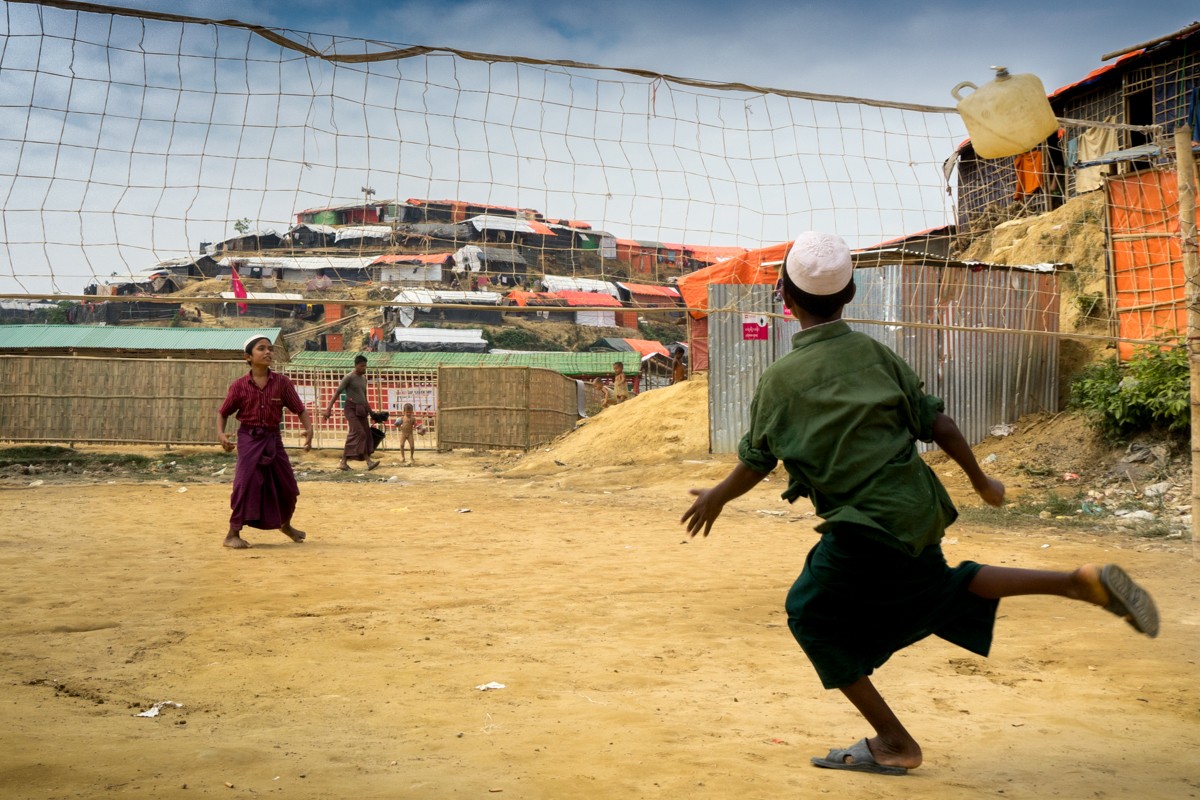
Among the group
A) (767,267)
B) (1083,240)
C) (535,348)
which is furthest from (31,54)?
(535,348)

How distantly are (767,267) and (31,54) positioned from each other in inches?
404

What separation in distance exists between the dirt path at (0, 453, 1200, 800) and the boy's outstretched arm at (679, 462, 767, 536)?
0.67m

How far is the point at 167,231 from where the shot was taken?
5.99m

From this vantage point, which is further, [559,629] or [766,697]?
[559,629]

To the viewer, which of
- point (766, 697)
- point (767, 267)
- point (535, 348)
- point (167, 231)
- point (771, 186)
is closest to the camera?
point (766, 697)

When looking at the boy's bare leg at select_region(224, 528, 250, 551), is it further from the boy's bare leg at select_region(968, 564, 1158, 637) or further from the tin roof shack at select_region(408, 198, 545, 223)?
the boy's bare leg at select_region(968, 564, 1158, 637)

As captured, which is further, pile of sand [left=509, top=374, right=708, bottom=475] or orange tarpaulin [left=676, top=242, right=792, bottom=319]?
pile of sand [left=509, top=374, right=708, bottom=475]

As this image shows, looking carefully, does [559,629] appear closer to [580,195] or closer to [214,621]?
[214,621]

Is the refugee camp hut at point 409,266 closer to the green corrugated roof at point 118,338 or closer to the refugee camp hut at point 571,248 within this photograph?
→ the refugee camp hut at point 571,248

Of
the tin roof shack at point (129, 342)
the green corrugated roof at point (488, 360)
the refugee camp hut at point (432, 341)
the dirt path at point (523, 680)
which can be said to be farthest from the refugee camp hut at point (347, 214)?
the refugee camp hut at point (432, 341)

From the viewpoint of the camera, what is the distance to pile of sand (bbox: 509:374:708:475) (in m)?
15.2

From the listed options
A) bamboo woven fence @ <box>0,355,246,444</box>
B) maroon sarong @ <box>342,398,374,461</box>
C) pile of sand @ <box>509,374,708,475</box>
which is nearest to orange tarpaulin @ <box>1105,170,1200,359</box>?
pile of sand @ <box>509,374,708,475</box>

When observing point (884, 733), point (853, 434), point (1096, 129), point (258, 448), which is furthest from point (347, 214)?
point (1096, 129)

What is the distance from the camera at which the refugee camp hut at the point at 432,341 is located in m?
37.3
